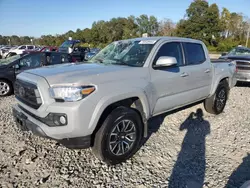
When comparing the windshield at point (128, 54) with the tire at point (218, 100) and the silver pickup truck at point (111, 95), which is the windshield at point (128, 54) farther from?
the tire at point (218, 100)

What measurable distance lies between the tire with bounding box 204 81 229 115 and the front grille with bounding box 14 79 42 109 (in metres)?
3.88

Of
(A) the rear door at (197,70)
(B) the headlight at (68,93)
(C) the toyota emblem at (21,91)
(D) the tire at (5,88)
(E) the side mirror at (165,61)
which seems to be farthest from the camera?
(D) the tire at (5,88)

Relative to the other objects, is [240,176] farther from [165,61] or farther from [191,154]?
[165,61]

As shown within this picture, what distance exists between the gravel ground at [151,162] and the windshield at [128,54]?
1497 mm

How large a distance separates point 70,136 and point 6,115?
3258mm

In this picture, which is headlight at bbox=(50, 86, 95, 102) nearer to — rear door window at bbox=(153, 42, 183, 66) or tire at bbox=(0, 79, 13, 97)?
rear door window at bbox=(153, 42, 183, 66)

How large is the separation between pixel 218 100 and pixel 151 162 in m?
2.89

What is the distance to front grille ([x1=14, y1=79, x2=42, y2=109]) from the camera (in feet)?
8.69

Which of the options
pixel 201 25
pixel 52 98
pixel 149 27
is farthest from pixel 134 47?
pixel 149 27

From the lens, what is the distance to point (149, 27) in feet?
259

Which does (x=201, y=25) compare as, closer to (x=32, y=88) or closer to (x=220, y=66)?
(x=220, y=66)

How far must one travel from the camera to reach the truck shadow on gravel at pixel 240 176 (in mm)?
2689

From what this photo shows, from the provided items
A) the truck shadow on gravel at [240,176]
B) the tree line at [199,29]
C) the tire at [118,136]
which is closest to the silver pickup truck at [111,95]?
the tire at [118,136]

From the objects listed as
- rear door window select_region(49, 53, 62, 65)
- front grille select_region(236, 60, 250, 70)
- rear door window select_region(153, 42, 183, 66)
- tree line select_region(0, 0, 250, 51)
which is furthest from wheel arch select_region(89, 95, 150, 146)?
tree line select_region(0, 0, 250, 51)
